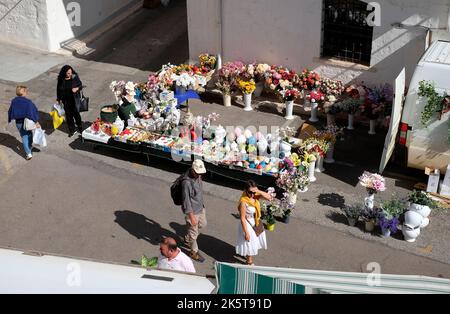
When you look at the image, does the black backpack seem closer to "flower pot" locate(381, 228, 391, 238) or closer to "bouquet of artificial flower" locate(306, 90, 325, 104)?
"flower pot" locate(381, 228, 391, 238)

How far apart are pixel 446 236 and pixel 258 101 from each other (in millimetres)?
5705

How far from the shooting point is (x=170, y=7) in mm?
21422

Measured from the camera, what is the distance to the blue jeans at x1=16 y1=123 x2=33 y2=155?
1333 cm

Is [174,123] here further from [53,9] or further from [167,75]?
[53,9]

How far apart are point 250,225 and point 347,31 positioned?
588 centimetres

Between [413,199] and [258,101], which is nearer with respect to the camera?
[413,199]

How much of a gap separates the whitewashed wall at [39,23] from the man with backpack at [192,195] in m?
9.77

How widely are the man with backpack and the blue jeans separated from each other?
458cm

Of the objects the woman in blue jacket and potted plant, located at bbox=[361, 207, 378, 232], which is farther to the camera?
the woman in blue jacket

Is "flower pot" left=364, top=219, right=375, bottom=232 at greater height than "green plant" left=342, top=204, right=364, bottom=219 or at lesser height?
lesser

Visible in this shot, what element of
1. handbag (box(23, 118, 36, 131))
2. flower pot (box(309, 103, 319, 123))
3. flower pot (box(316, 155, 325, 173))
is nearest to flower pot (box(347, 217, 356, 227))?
flower pot (box(316, 155, 325, 173))

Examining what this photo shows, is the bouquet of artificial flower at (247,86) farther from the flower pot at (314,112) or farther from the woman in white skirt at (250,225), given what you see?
the woman in white skirt at (250,225)
